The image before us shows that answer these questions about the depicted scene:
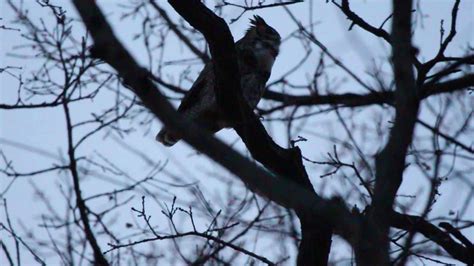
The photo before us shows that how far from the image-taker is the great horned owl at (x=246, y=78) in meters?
6.07

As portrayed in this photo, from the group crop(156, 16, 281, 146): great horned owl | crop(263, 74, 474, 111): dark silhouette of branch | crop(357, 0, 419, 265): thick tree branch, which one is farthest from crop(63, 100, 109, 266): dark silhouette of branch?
crop(357, 0, 419, 265): thick tree branch

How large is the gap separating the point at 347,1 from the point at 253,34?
287 centimetres

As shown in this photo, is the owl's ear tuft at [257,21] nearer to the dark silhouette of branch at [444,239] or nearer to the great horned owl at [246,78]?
the great horned owl at [246,78]

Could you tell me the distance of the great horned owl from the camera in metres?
6.07

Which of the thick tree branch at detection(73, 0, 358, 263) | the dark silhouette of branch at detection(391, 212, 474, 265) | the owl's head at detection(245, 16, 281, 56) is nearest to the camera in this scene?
the thick tree branch at detection(73, 0, 358, 263)

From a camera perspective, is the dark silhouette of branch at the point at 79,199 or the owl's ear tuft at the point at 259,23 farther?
the owl's ear tuft at the point at 259,23

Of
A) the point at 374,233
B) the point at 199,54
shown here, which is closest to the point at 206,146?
the point at 374,233

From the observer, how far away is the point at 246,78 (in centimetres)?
610

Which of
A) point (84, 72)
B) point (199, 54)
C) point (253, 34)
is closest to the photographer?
point (84, 72)

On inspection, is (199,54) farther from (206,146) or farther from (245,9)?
(206,146)

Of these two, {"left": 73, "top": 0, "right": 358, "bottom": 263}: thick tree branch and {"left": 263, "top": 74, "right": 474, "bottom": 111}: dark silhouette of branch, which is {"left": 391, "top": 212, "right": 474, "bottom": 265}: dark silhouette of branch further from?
{"left": 263, "top": 74, "right": 474, "bottom": 111}: dark silhouette of branch

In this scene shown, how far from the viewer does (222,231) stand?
451 cm

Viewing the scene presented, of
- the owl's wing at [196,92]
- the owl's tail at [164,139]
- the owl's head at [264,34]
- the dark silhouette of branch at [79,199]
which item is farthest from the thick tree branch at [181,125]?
the owl's head at [264,34]

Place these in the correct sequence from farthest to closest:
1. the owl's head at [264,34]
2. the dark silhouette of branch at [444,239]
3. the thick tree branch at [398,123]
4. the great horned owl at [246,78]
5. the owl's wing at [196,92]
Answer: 1. the owl's head at [264,34]
2. the owl's wing at [196,92]
3. the great horned owl at [246,78]
4. the dark silhouette of branch at [444,239]
5. the thick tree branch at [398,123]
